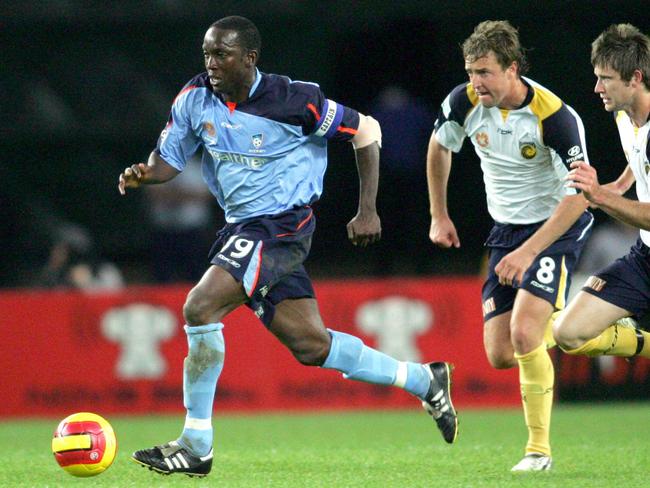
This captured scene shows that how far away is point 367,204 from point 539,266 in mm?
989

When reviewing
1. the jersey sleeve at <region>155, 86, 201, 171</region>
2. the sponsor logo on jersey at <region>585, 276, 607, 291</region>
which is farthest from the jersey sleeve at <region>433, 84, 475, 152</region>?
the jersey sleeve at <region>155, 86, 201, 171</region>

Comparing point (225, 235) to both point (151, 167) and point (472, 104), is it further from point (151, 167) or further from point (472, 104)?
point (472, 104)

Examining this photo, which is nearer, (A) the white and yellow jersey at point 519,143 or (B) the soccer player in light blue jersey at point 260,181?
(B) the soccer player in light blue jersey at point 260,181

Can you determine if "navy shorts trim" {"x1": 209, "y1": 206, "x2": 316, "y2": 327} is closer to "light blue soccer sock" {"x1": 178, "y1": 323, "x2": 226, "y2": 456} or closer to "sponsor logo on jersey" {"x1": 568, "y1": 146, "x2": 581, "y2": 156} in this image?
"light blue soccer sock" {"x1": 178, "y1": 323, "x2": 226, "y2": 456}

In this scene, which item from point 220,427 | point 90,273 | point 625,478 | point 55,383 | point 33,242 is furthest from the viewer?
point 33,242

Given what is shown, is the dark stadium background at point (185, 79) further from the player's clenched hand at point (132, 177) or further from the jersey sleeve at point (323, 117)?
the player's clenched hand at point (132, 177)

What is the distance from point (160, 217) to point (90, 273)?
1.22 m

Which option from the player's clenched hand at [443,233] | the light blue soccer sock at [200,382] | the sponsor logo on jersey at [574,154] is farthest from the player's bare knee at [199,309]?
the sponsor logo on jersey at [574,154]

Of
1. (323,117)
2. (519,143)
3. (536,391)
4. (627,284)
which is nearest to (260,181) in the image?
(323,117)

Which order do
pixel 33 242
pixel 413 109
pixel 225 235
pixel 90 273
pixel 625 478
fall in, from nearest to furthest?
pixel 625 478 < pixel 225 235 < pixel 90 273 < pixel 413 109 < pixel 33 242

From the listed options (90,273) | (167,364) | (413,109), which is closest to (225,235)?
(167,364)

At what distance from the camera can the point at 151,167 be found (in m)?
6.83

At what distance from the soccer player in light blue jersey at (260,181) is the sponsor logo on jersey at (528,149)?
78 cm

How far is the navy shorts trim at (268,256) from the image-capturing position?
21.5ft
